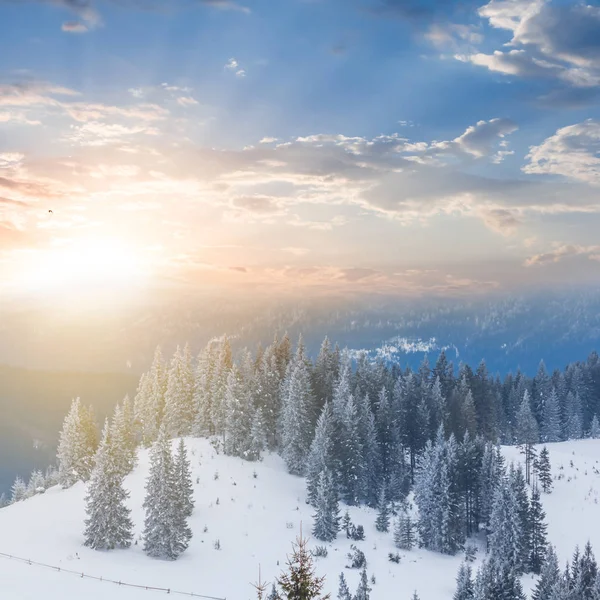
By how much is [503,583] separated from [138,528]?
1171 inches

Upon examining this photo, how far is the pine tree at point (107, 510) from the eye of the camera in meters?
40.2

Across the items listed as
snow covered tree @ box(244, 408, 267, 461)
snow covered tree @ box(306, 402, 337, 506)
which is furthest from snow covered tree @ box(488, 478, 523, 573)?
snow covered tree @ box(244, 408, 267, 461)

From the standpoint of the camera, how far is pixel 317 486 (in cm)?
5519

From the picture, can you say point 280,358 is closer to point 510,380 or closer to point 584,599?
point 584,599

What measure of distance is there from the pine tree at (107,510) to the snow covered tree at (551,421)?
81662mm

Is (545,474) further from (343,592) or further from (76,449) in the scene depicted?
(76,449)

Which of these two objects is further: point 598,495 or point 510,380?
point 510,380

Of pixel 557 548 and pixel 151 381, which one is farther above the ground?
pixel 151 381

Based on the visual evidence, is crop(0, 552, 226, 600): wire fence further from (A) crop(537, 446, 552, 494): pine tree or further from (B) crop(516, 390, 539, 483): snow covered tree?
(B) crop(516, 390, 539, 483): snow covered tree

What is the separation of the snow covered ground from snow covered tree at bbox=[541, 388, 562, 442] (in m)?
28.2

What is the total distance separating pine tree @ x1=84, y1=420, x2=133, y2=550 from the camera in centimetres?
4016

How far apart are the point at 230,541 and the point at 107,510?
1147cm

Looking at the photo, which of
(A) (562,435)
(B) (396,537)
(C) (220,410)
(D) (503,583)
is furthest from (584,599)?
(A) (562,435)

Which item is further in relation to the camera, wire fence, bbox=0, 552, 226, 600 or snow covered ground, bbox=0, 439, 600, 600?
snow covered ground, bbox=0, 439, 600, 600
